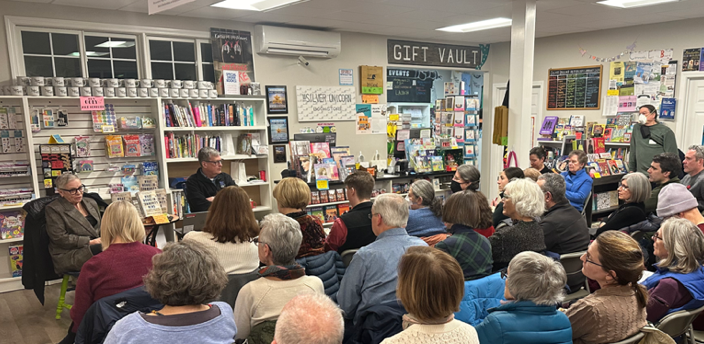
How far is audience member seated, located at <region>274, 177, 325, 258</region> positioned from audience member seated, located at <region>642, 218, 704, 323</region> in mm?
1829

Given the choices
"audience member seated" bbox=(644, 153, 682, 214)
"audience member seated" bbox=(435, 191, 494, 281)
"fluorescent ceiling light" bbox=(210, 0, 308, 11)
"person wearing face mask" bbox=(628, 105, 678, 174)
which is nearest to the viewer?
"audience member seated" bbox=(435, 191, 494, 281)

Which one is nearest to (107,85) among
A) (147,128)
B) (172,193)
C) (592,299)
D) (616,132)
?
(147,128)

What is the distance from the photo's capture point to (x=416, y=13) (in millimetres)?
5777

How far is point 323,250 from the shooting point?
3.02 meters

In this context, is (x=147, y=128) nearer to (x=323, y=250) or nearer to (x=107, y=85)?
(x=107, y=85)

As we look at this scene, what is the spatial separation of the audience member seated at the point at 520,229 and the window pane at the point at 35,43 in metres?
5.05

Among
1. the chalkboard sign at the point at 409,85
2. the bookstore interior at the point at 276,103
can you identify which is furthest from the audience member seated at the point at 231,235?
the chalkboard sign at the point at 409,85

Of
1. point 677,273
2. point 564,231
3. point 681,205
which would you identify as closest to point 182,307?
point 677,273

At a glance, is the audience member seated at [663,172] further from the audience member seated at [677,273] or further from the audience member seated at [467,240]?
the audience member seated at [467,240]

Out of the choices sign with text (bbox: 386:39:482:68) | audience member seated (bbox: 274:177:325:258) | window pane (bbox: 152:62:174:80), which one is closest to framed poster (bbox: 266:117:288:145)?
window pane (bbox: 152:62:174:80)

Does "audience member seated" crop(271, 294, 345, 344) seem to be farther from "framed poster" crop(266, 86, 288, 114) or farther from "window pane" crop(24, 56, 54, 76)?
"framed poster" crop(266, 86, 288, 114)

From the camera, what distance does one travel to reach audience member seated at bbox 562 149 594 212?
498 centimetres

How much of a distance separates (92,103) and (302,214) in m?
3.30

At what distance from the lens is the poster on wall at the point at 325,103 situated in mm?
6707
